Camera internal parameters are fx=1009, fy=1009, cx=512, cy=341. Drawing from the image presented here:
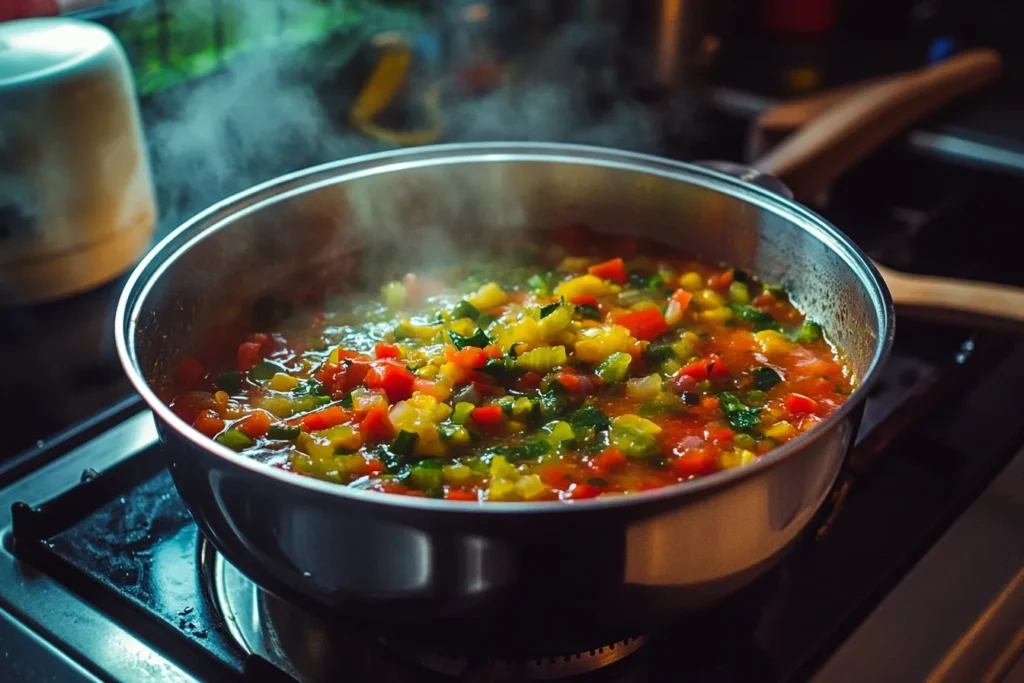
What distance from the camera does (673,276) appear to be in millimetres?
1568

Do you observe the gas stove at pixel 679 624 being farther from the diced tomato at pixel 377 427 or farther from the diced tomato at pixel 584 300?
the diced tomato at pixel 584 300

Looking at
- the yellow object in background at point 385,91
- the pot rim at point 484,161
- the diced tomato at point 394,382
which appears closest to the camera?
the pot rim at point 484,161

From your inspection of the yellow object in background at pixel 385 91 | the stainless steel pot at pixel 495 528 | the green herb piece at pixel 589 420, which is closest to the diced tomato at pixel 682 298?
the stainless steel pot at pixel 495 528

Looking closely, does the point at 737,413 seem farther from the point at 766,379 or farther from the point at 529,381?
the point at 529,381

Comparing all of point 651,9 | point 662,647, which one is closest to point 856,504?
point 662,647

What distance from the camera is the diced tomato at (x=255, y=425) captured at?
122cm

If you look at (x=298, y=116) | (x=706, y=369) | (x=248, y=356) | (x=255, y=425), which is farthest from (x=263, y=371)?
(x=298, y=116)

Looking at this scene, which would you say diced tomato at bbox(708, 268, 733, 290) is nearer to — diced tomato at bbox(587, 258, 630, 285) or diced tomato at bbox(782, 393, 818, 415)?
diced tomato at bbox(587, 258, 630, 285)

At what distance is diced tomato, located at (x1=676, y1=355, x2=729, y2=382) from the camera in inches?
51.4

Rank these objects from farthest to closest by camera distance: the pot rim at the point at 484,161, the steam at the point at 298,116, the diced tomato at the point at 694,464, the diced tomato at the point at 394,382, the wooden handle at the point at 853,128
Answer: the steam at the point at 298,116 < the wooden handle at the point at 853,128 < the diced tomato at the point at 394,382 < the diced tomato at the point at 694,464 < the pot rim at the point at 484,161

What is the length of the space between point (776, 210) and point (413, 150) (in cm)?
51

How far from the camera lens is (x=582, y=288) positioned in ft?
4.93

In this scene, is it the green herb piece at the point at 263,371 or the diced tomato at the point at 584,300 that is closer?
the green herb piece at the point at 263,371

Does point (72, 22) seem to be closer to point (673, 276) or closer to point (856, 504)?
point (673, 276)
